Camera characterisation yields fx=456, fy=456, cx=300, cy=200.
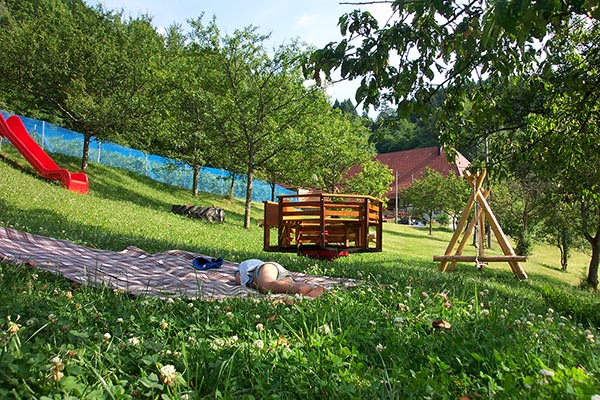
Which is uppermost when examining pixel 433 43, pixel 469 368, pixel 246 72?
pixel 246 72

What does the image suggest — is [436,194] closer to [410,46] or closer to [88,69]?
[88,69]

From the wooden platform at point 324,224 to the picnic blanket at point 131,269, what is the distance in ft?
6.76

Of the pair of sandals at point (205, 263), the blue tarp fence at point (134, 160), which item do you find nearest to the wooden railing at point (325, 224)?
the pair of sandals at point (205, 263)

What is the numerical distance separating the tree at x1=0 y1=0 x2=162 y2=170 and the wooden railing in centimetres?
1473

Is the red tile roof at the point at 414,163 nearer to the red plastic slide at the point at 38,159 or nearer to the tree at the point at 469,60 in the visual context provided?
the red plastic slide at the point at 38,159

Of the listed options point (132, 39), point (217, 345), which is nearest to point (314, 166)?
point (132, 39)

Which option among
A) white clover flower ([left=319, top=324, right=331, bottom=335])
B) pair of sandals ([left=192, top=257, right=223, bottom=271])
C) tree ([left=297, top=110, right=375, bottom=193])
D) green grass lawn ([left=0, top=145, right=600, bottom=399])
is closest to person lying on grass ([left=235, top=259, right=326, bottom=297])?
green grass lawn ([left=0, top=145, right=600, bottom=399])

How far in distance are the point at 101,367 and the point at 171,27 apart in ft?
143

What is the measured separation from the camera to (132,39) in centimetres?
2258

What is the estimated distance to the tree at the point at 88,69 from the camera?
66.9 ft

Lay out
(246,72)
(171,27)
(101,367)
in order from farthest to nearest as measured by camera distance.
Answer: (171,27)
(246,72)
(101,367)

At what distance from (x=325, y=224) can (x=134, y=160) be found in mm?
23730

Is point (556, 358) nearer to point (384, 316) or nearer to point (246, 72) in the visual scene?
point (384, 316)

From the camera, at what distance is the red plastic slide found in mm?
16969
